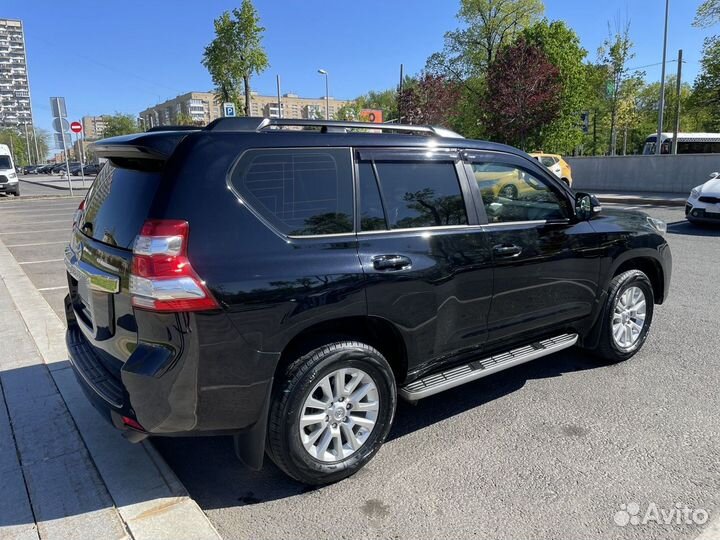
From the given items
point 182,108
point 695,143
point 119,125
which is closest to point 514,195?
point 695,143

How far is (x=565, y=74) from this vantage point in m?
32.0

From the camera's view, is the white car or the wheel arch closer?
the wheel arch

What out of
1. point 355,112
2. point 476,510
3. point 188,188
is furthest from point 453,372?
point 355,112

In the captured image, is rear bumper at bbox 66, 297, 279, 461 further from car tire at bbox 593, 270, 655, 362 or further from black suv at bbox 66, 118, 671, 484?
car tire at bbox 593, 270, 655, 362

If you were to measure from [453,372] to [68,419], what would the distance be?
2.49m

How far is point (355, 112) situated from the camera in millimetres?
60000

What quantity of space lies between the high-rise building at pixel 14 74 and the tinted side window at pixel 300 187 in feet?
444

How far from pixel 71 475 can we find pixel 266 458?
3.40 ft

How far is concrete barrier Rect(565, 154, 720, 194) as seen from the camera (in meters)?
21.3

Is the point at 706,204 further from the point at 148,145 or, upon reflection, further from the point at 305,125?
the point at 148,145

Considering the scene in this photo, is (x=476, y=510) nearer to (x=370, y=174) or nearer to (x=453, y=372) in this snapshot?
(x=453, y=372)

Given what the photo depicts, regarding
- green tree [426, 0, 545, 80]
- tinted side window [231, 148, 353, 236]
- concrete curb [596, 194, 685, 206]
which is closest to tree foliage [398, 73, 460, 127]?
green tree [426, 0, 545, 80]

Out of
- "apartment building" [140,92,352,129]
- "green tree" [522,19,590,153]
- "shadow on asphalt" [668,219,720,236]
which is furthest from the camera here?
"apartment building" [140,92,352,129]

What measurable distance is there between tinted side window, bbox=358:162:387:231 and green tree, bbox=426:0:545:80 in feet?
124
